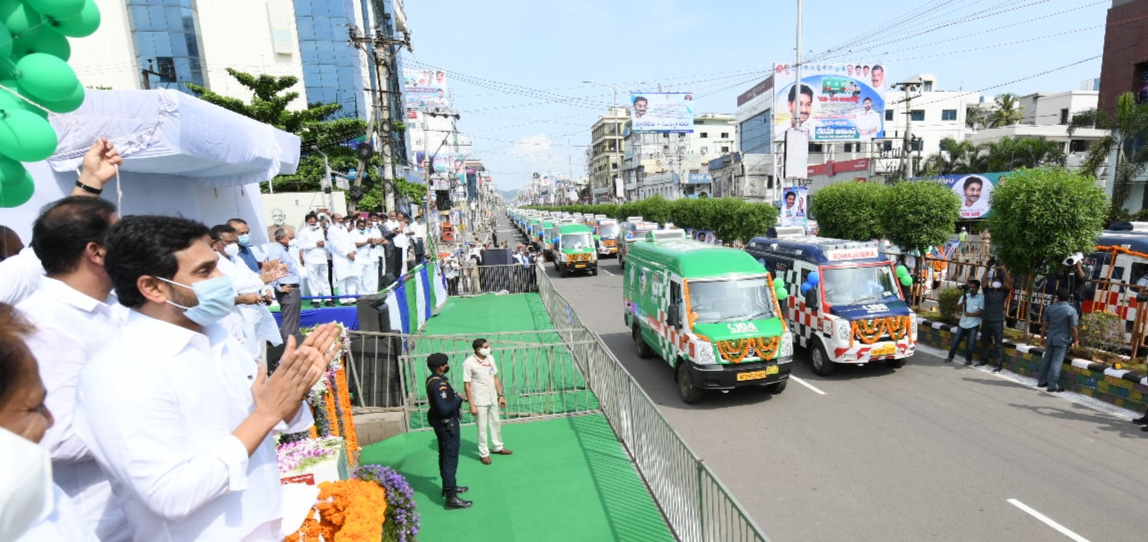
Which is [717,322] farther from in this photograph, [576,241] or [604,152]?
[604,152]

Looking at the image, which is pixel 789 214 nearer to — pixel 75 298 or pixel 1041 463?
pixel 1041 463

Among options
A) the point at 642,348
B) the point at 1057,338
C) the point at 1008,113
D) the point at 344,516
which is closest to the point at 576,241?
the point at 642,348

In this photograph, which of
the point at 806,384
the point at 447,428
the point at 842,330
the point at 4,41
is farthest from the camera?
the point at 806,384

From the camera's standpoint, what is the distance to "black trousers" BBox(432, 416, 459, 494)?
5473mm

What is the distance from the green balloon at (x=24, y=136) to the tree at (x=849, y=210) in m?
17.5

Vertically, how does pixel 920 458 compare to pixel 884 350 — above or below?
below

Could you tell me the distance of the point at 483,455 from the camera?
6363 millimetres

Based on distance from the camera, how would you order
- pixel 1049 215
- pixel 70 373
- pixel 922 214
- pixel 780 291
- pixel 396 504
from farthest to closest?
pixel 922 214 → pixel 780 291 → pixel 1049 215 → pixel 396 504 → pixel 70 373

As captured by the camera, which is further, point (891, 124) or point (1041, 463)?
point (891, 124)

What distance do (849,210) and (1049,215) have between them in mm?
8263

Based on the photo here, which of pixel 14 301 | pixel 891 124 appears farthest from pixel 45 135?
pixel 891 124

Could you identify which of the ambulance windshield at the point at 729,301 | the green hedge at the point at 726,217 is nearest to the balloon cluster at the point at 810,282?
the ambulance windshield at the point at 729,301

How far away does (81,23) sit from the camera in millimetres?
3295

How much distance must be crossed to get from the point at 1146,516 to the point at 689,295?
17.7 feet
